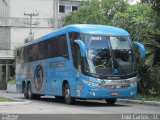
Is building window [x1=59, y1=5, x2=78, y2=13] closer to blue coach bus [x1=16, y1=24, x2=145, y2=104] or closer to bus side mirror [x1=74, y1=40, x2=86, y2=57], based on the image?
blue coach bus [x1=16, y1=24, x2=145, y2=104]

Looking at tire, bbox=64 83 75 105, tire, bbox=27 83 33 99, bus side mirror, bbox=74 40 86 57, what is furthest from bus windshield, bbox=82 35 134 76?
tire, bbox=27 83 33 99

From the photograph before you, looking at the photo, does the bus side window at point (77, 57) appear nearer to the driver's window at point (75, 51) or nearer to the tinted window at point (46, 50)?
the driver's window at point (75, 51)

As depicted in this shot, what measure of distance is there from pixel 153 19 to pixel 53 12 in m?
36.1

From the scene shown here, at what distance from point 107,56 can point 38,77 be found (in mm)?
8151

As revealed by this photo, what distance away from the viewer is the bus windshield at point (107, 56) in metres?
22.0

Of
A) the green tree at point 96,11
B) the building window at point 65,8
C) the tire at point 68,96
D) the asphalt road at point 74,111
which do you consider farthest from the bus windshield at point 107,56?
the building window at point 65,8

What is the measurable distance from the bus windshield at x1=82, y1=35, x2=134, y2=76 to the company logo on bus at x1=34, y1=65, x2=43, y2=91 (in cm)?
700

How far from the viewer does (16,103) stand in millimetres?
22016

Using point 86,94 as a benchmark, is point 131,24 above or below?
above

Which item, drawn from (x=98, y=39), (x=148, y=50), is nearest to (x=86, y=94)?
(x=98, y=39)

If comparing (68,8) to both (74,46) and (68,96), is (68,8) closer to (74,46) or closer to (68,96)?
(68,96)

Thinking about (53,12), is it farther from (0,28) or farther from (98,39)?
(98,39)

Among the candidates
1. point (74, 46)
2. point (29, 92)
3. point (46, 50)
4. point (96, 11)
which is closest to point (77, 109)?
point (74, 46)

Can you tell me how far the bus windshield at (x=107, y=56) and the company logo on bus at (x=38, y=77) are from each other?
23.0 feet
